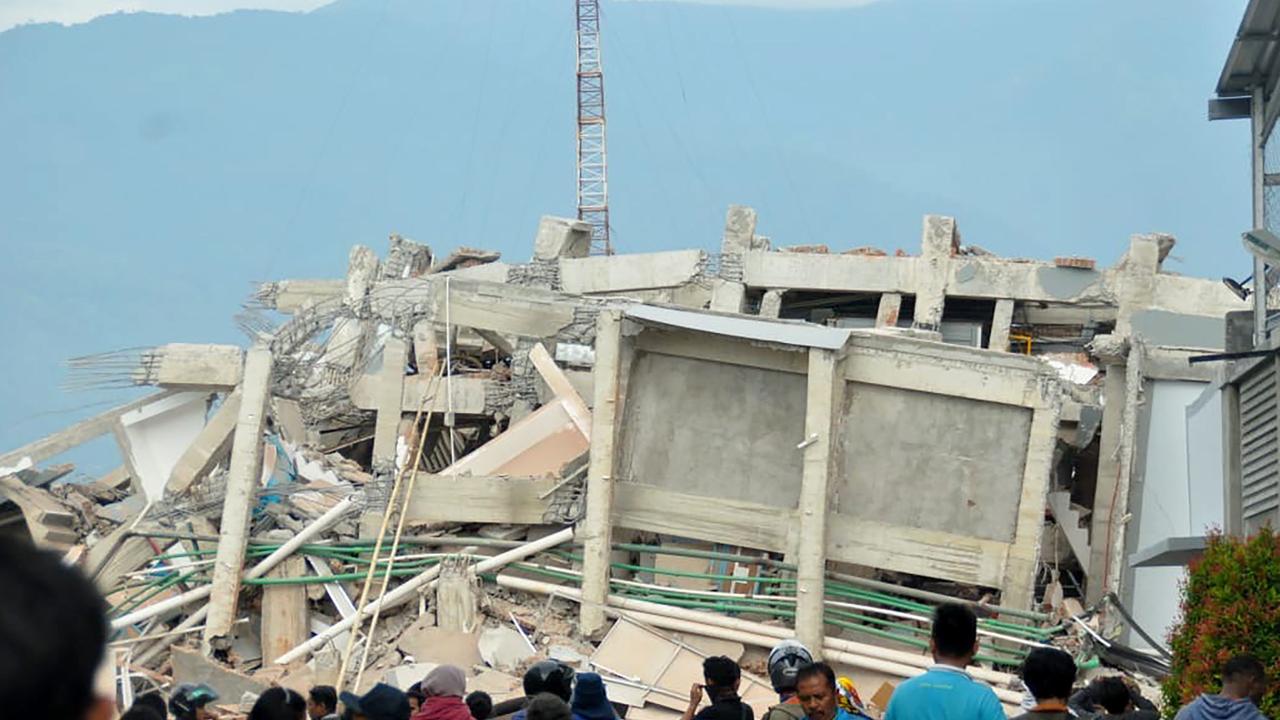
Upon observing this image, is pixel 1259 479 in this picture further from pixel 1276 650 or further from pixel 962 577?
pixel 962 577

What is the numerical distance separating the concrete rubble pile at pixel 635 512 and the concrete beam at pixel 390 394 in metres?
0.06

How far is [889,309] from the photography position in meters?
24.7

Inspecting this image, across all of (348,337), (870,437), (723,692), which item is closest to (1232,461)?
(723,692)

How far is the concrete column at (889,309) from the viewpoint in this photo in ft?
80.7

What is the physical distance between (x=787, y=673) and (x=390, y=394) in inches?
641

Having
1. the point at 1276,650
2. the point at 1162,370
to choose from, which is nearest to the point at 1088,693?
the point at 1276,650

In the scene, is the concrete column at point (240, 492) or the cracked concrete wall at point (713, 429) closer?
the cracked concrete wall at point (713, 429)

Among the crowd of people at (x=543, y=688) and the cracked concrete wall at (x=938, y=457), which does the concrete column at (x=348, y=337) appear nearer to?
the cracked concrete wall at (x=938, y=457)

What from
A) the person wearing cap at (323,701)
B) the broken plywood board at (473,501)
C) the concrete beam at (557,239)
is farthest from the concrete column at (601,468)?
the person wearing cap at (323,701)

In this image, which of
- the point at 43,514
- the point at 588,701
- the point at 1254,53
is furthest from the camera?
the point at 43,514

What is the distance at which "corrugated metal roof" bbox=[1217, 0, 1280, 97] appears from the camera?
37.7 ft

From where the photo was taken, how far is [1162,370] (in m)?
20.9

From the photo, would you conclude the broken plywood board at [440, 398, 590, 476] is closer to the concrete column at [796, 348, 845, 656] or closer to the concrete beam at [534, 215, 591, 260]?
the concrete column at [796, 348, 845, 656]

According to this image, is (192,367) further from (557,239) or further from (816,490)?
(816,490)
